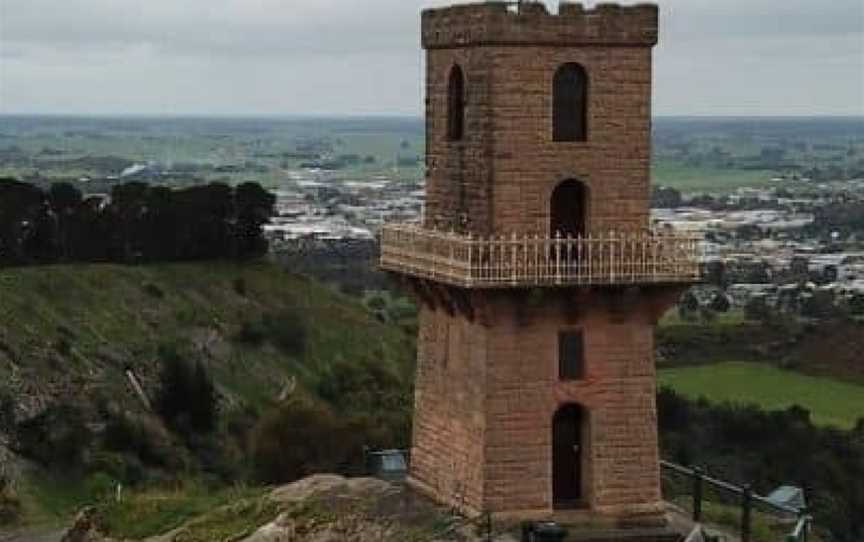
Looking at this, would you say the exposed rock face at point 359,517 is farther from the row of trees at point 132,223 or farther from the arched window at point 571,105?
the row of trees at point 132,223

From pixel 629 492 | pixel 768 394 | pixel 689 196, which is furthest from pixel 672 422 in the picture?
pixel 689 196

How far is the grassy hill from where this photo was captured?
54406 millimetres

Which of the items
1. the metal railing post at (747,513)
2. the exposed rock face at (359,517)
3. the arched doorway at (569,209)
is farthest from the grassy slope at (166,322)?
the metal railing post at (747,513)

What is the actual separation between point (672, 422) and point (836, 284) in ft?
195

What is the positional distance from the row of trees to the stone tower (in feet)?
153

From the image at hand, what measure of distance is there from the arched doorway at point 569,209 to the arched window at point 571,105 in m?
0.65

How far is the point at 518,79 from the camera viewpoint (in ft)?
80.4

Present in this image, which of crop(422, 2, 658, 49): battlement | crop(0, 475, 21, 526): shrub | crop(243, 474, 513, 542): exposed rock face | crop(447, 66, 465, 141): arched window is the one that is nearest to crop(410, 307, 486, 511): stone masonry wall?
crop(243, 474, 513, 542): exposed rock face

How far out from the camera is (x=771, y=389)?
74.1m

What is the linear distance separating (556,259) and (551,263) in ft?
0.35

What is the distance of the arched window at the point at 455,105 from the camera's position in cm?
2567

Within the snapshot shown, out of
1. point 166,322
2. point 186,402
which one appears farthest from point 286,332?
point 186,402

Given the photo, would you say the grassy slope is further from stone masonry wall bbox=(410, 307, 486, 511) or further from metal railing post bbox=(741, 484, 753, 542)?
metal railing post bbox=(741, 484, 753, 542)

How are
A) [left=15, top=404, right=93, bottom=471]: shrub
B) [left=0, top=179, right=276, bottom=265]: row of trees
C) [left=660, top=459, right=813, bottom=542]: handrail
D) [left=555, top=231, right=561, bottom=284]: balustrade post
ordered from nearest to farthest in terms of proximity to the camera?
1. [left=660, top=459, right=813, bottom=542]: handrail
2. [left=555, top=231, right=561, bottom=284]: balustrade post
3. [left=15, top=404, right=93, bottom=471]: shrub
4. [left=0, top=179, right=276, bottom=265]: row of trees
